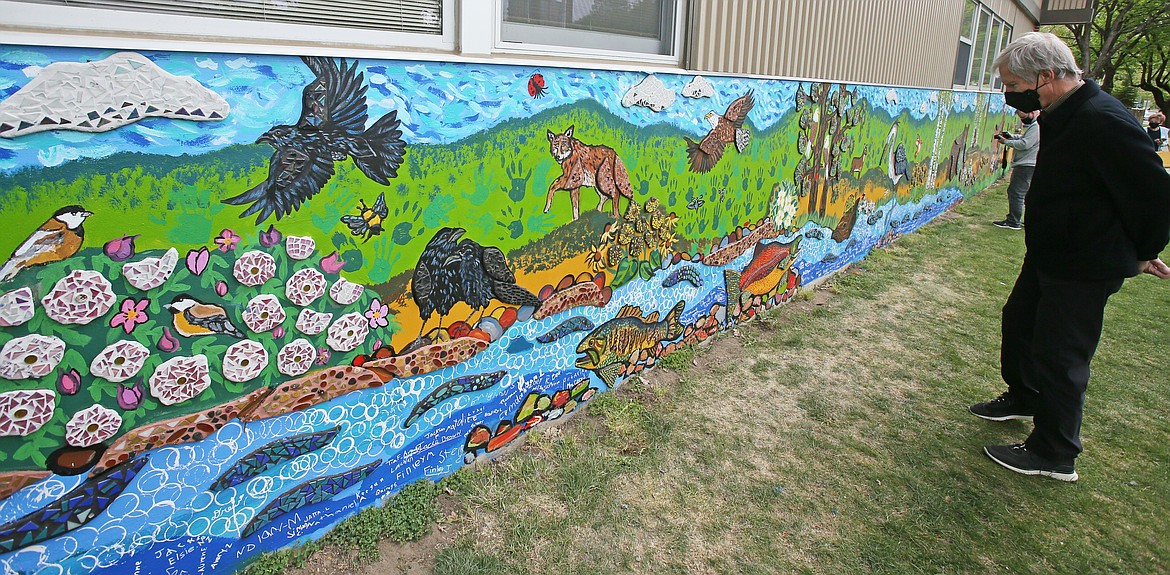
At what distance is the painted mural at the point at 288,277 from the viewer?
1.74 m

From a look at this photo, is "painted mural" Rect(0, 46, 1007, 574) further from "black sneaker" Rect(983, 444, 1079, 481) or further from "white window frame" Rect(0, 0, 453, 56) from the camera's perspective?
"black sneaker" Rect(983, 444, 1079, 481)

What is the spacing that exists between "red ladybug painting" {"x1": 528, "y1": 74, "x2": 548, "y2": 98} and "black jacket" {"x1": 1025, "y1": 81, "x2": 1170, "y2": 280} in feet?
7.52

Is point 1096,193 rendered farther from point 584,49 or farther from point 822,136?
point 822,136

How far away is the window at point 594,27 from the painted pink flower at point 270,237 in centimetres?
123

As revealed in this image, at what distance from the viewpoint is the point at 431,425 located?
8.95ft

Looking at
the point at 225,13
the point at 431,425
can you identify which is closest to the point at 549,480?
the point at 431,425

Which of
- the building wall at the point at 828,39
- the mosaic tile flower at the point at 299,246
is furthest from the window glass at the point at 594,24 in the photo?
the mosaic tile flower at the point at 299,246

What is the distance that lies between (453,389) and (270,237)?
3.34ft

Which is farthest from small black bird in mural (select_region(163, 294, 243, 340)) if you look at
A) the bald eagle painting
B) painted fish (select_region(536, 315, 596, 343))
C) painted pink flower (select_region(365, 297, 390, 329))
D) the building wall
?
the building wall

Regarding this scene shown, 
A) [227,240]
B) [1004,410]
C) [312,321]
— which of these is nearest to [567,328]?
[312,321]

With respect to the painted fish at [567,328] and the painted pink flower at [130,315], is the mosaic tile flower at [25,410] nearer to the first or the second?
the painted pink flower at [130,315]

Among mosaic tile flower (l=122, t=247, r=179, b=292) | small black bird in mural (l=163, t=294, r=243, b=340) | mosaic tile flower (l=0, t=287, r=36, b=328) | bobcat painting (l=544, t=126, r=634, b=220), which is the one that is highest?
bobcat painting (l=544, t=126, r=634, b=220)

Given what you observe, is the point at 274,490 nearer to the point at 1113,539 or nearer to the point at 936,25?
the point at 1113,539

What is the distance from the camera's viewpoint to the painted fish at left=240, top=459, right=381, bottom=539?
2.27 metres
